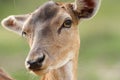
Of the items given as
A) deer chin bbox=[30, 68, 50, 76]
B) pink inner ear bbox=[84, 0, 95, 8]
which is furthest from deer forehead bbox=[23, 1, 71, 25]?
deer chin bbox=[30, 68, 50, 76]

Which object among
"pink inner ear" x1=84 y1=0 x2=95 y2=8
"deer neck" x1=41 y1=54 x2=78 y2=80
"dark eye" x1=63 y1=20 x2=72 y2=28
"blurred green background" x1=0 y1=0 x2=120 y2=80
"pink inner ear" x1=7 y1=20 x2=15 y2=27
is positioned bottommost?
"blurred green background" x1=0 y1=0 x2=120 y2=80

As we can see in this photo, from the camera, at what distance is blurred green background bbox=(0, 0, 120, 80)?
16717 millimetres

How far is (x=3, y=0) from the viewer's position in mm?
21797

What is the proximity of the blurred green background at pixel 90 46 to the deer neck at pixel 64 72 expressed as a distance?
17.3ft

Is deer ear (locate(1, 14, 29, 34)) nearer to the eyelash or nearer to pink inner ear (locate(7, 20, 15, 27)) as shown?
pink inner ear (locate(7, 20, 15, 27))

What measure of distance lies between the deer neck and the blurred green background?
5265 millimetres

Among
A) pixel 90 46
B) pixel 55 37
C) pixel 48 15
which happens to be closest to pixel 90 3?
pixel 48 15

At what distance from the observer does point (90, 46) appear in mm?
18562

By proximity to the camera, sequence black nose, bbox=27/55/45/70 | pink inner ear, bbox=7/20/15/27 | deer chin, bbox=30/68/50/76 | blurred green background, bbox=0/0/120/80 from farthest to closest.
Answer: blurred green background, bbox=0/0/120/80 → pink inner ear, bbox=7/20/15/27 → deer chin, bbox=30/68/50/76 → black nose, bbox=27/55/45/70

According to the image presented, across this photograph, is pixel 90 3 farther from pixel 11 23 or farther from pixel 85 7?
pixel 11 23

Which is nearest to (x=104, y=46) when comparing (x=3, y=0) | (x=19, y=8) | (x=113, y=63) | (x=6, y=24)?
(x=113, y=63)

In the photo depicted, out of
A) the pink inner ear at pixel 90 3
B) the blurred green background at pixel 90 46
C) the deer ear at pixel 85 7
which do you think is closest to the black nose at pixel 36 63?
the deer ear at pixel 85 7

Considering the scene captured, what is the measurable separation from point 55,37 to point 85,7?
740 millimetres

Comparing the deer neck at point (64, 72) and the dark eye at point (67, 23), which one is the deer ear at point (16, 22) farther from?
the deer neck at point (64, 72)
